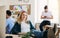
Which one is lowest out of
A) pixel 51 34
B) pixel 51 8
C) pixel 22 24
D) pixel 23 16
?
pixel 51 34

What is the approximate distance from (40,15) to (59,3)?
308 mm

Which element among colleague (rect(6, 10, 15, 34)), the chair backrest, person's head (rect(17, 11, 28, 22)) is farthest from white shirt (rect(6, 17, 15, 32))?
the chair backrest

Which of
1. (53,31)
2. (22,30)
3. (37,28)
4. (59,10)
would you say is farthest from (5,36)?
(59,10)

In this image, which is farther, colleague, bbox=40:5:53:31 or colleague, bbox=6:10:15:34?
colleague, bbox=6:10:15:34

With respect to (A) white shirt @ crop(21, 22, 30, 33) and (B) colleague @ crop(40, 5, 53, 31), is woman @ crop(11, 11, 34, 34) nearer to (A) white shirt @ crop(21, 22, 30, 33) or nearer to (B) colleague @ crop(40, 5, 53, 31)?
(A) white shirt @ crop(21, 22, 30, 33)

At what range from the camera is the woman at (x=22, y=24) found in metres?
2.42

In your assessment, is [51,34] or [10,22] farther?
[10,22]

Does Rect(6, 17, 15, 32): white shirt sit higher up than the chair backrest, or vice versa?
Rect(6, 17, 15, 32): white shirt

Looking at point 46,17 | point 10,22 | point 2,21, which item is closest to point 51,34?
point 46,17

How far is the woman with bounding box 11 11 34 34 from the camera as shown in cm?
242

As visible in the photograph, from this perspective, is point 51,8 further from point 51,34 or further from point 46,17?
point 51,34

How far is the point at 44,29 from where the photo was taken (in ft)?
7.66

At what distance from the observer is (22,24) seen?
2455 mm

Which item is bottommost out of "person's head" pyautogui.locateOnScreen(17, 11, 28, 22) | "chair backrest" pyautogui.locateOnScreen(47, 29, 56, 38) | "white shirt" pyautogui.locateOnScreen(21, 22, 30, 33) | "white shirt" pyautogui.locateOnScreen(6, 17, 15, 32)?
"chair backrest" pyautogui.locateOnScreen(47, 29, 56, 38)
